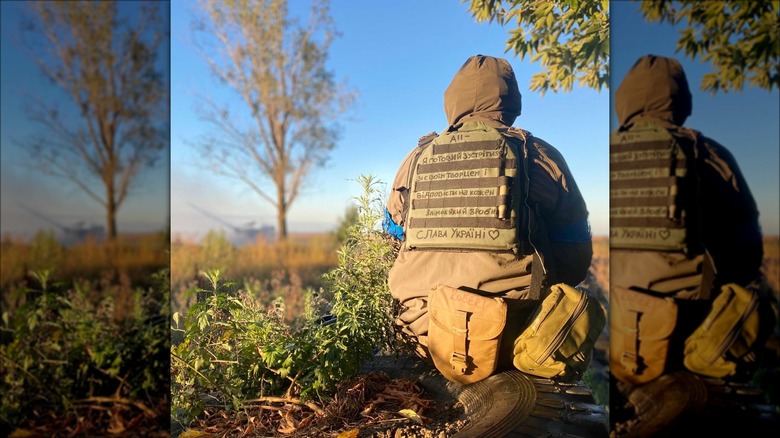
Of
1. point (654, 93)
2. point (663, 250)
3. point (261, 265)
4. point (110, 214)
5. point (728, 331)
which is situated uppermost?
point (654, 93)

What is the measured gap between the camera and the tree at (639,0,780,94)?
1.60 m

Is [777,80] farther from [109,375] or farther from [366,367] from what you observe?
[109,375]

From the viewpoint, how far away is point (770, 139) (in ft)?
5.31

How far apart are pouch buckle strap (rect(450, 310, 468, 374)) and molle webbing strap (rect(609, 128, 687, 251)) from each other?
2.43ft

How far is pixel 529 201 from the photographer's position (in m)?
2.16

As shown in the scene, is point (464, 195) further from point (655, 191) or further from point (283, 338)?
point (283, 338)

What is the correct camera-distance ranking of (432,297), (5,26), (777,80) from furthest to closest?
(432,297) < (5,26) < (777,80)

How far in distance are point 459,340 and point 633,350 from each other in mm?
744

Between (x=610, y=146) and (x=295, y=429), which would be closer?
(x=610, y=146)

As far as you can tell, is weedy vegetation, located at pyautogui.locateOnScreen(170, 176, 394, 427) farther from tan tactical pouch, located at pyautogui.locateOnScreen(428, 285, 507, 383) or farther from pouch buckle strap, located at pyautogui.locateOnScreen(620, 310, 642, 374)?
pouch buckle strap, located at pyautogui.locateOnScreen(620, 310, 642, 374)

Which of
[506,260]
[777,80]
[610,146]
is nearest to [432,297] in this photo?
[506,260]

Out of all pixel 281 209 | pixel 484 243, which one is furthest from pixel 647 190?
pixel 281 209

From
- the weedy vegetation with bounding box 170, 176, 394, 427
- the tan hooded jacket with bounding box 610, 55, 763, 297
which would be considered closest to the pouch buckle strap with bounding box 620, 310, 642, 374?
the tan hooded jacket with bounding box 610, 55, 763, 297

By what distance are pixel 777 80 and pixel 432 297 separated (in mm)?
1475
